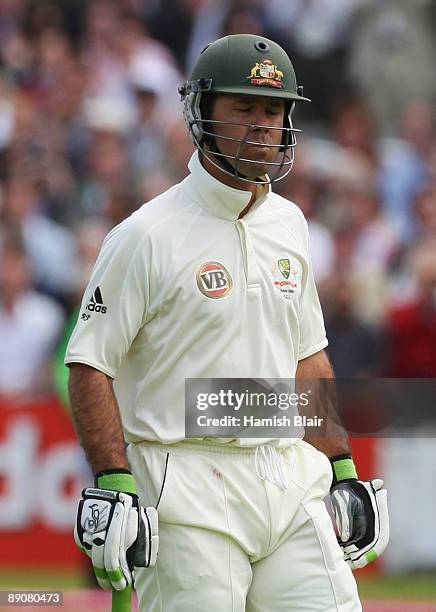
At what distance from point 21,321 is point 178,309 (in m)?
5.08

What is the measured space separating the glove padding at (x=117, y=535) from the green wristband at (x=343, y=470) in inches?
29.3

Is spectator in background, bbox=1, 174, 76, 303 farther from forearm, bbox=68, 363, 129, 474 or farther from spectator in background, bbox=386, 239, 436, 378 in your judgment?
forearm, bbox=68, 363, 129, 474

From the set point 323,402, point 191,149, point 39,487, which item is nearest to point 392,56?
point 191,149

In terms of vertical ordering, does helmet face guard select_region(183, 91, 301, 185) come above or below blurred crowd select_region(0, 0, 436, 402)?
below

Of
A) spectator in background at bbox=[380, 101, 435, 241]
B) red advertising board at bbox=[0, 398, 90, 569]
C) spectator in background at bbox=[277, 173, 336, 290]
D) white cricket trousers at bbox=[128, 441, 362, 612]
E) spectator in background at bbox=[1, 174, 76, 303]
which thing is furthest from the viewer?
spectator in background at bbox=[380, 101, 435, 241]

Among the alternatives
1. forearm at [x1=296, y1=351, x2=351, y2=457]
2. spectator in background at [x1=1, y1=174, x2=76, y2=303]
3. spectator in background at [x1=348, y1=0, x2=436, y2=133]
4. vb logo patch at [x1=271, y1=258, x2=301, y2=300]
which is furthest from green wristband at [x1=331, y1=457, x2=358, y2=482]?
spectator in background at [x1=348, y1=0, x2=436, y2=133]

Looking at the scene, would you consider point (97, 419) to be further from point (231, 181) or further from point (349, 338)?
point (349, 338)

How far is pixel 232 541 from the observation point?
379cm

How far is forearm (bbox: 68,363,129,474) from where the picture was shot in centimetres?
377

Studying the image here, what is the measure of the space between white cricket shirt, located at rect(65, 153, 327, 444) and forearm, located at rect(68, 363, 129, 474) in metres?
0.05

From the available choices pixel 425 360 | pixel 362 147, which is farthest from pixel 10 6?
pixel 425 360

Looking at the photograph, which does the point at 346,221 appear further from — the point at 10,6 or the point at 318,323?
the point at 318,323

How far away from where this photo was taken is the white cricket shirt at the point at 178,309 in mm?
3834

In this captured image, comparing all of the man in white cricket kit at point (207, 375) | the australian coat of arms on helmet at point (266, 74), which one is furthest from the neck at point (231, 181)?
the australian coat of arms on helmet at point (266, 74)
